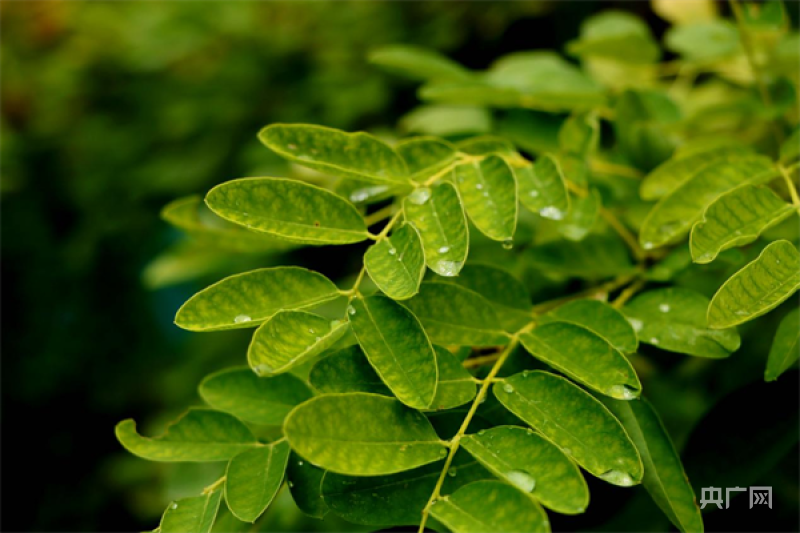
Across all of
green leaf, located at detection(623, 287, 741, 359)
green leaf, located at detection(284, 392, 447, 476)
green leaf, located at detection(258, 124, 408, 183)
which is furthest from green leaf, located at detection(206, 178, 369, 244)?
green leaf, located at detection(623, 287, 741, 359)

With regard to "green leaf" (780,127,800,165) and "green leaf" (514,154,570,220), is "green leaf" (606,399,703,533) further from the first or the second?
"green leaf" (780,127,800,165)

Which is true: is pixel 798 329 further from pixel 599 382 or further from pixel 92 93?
pixel 92 93

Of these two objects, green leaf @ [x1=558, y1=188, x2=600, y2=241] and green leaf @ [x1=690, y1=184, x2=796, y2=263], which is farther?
green leaf @ [x1=558, y1=188, x2=600, y2=241]

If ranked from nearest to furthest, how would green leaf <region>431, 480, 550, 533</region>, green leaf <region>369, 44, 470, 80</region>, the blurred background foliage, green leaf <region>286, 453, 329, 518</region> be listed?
green leaf <region>431, 480, 550, 533</region>
green leaf <region>286, 453, 329, 518</region>
green leaf <region>369, 44, 470, 80</region>
the blurred background foliage

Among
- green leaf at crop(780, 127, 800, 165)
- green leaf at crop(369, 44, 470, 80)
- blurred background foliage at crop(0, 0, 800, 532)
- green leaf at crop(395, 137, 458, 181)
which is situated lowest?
blurred background foliage at crop(0, 0, 800, 532)

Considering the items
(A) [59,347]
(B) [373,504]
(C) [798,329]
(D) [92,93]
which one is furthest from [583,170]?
(A) [59,347]

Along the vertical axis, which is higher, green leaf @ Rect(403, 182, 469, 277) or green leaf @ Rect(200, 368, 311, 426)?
green leaf @ Rect(403, 182, 469, 277)

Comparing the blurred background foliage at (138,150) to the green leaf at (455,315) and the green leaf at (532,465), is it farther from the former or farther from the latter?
the green leaf at (532,465)
